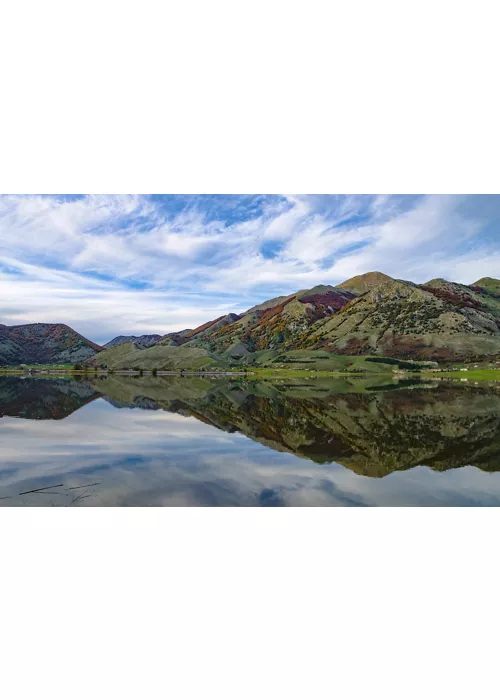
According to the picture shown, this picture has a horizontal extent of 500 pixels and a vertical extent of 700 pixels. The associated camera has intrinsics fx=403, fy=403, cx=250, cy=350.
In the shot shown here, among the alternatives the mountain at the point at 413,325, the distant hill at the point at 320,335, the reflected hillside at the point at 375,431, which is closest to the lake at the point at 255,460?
the reflected hillside at the point at 375,431

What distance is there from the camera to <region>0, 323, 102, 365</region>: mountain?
9738 centimetres

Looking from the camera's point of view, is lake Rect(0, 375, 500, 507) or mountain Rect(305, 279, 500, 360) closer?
lake Rect(0, 375, 500, 507)

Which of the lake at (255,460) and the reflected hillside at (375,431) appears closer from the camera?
the lake at (255,460)

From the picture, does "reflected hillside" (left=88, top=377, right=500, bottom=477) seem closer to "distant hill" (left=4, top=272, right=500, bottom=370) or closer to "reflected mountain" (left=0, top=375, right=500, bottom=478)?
"reflected mountain" (left=0, top=375, right=500, bottom=478)

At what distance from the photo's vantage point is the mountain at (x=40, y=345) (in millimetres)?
97375

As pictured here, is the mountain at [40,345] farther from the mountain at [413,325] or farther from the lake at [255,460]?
the lake at [255,460]

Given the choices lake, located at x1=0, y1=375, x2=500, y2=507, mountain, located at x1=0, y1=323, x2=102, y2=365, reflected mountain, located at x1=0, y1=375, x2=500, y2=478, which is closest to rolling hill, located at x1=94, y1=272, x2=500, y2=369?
mountain, located at x1=0, y1=323, x2=102, y2=365

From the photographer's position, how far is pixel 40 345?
115 m

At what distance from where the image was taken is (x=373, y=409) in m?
17.5

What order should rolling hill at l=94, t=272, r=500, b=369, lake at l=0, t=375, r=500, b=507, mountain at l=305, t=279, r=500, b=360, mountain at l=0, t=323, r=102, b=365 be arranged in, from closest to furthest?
lake at l=0, t=375, r=500, b=507 → rolling hill at l=94, t=272, r=500, b=369 → mountain at l=305, t=279, r=500, b=360 → mountain at l=0, t=323, r=102, b=365

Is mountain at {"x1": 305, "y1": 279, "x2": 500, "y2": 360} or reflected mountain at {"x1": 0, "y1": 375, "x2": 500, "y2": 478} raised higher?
mountain at {"x1": 305, "y1": 279, "x2": 500, "y2": 360}

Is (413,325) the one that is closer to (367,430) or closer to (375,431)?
(367,430)

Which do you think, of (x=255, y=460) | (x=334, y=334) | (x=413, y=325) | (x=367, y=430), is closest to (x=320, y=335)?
(x=334, y=334)
